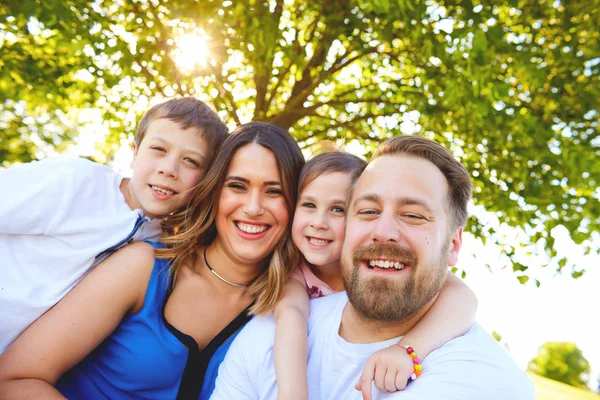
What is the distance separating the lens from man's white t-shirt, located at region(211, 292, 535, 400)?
6.55 ft

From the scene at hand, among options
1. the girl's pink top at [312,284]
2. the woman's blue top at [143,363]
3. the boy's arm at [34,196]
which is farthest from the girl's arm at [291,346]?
the boy's arm at [34,196]

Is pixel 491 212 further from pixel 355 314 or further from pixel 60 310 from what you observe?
pixel 60 310

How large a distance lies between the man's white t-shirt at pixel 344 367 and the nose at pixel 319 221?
0.46m

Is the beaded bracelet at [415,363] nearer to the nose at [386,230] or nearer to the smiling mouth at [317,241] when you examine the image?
the nose at [386,230]

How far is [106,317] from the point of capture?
2.64 meters

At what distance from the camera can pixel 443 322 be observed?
96.1 inches

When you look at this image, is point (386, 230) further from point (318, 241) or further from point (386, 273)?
point (318, 241)

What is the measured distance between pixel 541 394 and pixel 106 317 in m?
18.9

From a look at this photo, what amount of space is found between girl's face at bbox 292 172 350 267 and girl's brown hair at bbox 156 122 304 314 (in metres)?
0.12

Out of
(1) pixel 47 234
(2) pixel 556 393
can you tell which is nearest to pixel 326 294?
(1) pixel 47 234

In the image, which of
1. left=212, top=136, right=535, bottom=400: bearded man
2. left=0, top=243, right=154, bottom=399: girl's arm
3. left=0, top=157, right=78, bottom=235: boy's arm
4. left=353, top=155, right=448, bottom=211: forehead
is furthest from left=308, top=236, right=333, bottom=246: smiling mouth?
left=0, top=157, right=78, bottom=235: boy's arm

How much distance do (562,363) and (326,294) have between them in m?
80.8

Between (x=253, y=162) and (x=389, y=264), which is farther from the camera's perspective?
(x=253, y=162)

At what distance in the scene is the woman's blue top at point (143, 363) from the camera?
2.78 metres
